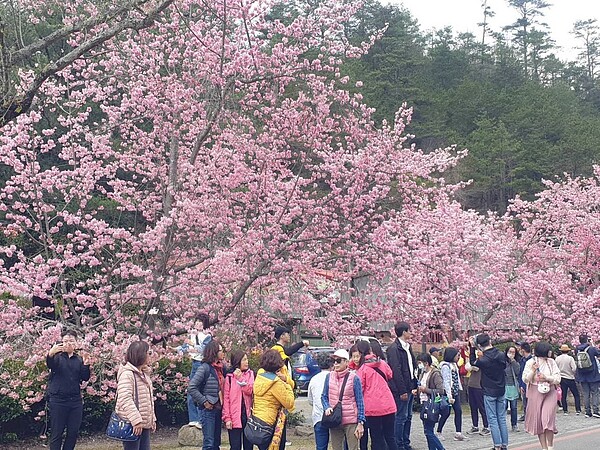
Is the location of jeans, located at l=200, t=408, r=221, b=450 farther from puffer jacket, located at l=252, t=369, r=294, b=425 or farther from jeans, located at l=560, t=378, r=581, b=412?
jeans, located at l=560, t=378, r=581, b=412

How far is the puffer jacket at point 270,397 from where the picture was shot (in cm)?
691

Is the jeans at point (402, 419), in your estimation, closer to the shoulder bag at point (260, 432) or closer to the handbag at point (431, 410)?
the handbag at point (431, 410)

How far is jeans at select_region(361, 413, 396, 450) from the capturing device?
25.8ft

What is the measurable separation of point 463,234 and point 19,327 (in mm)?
11310

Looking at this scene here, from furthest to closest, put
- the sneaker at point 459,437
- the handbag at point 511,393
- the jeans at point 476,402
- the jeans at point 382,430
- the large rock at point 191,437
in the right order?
the handbag at point 511,393, the jeans at point 476,402, the sneaker at point 459,437, the large rock at point 191,437, the jeans at point 382,430

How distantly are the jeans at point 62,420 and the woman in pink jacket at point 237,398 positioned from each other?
188 centimetres

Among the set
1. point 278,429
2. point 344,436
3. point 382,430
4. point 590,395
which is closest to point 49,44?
point 278,429

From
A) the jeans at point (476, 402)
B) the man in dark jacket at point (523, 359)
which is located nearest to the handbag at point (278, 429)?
the man in dark jacket at point (523, 359)

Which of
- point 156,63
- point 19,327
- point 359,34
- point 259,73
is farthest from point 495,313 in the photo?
point 359,34

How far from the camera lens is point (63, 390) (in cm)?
805

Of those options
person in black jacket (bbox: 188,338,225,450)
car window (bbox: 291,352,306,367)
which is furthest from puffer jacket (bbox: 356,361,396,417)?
car window (bbox: 291,352,306,367)

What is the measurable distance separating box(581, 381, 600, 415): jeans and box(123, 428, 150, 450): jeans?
11.3 metres

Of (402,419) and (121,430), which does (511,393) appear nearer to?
(402,419)

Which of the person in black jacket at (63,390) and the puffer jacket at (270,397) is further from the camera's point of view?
the person in black jacket at (63,390)
